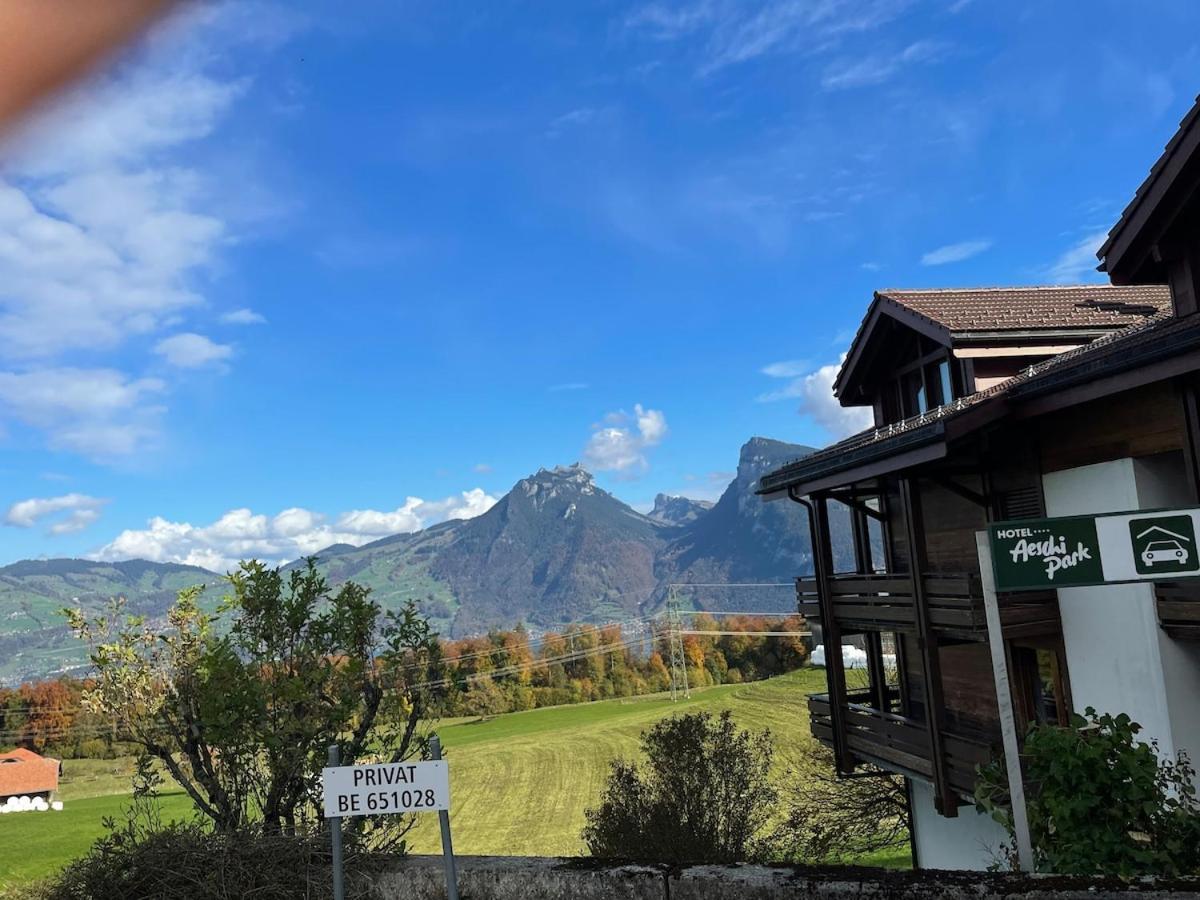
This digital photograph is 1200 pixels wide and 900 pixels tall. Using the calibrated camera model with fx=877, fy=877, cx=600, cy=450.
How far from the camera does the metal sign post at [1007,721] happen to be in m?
4.40

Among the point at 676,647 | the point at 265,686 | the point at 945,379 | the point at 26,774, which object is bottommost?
the point at 26,774

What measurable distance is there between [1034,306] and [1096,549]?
10926mm

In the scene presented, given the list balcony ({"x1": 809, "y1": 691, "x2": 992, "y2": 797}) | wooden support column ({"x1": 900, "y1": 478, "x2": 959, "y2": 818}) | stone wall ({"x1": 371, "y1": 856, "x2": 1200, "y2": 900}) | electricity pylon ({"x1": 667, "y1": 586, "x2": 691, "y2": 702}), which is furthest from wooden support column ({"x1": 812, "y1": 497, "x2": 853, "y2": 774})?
electricity pylon ({"x1": 667, "y1": 586, "x2": 691, "y2": 702})

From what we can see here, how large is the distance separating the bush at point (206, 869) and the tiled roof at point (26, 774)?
70841 millimetres

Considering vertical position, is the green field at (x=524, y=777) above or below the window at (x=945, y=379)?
below

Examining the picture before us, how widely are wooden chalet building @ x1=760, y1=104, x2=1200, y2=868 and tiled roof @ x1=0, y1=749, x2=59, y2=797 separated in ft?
219

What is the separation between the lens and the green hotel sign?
4352mm

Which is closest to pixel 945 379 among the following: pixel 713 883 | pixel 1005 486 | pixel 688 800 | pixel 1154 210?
pixel 1005 486

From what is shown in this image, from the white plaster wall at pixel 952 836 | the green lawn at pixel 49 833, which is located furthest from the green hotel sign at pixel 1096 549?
the green lawn at pixel 49 833

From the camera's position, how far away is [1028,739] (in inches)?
195

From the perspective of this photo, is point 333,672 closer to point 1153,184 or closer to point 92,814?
point 1153,184

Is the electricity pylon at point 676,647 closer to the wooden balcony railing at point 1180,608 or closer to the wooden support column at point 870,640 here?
the wooden support column at point 870,640

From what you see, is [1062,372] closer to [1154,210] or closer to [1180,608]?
[1154,210]

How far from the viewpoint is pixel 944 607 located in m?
10.9
